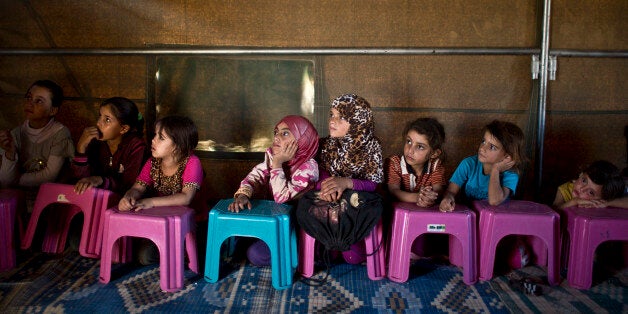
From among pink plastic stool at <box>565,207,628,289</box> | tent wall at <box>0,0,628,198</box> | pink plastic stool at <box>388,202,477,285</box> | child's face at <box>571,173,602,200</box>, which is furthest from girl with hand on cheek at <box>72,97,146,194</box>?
child's face at <box>571,173,602,200</box>

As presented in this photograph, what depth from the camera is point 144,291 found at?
8.07 feet

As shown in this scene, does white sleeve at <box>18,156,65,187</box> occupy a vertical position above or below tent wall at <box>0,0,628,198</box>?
below

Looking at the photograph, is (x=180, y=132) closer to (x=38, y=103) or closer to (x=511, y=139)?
(x=38, y=103)

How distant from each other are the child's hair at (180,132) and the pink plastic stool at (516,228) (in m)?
1.75

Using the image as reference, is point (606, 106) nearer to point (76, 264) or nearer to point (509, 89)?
point (509, 89)

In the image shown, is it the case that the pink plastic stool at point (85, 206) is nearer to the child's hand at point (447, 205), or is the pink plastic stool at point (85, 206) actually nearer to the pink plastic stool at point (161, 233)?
the pink plastic stool at point (161, 233)

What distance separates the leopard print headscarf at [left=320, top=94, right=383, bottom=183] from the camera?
109 inches

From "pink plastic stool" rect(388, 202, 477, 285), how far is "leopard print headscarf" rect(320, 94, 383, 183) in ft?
1.12

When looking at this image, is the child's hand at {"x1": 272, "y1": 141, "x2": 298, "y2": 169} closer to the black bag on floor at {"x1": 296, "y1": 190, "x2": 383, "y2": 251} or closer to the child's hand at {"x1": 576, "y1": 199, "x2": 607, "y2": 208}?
the black bag on floor at {"x1": 296, "y1": 190, "x2": 383, "y2": 251}

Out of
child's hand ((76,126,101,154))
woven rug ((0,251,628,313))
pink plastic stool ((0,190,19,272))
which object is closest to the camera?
woven rug ((0,251,628,313))

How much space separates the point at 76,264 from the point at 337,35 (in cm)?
241

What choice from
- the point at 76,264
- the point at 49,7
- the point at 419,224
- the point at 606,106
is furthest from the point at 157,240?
the point at 606,106

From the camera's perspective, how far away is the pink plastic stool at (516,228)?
2.52 m

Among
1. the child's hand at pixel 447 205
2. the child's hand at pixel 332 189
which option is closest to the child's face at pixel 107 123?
the child's hand at pixel 332 189
